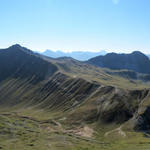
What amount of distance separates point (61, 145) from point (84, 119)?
48268mm

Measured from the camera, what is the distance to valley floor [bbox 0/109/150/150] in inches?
4261

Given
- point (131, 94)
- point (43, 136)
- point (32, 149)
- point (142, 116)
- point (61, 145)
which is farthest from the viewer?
point (131, 94)

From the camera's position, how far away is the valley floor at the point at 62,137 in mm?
108219

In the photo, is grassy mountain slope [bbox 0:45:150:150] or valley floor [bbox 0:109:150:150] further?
grassy mountain slope [bbox 0:45:150:150]

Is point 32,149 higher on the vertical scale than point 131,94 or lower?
lower

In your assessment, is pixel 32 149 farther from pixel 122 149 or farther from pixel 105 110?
pixel 105 110

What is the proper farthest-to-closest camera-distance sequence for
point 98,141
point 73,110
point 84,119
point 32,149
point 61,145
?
point 73,110, point 84,119, point 98,141, point 61,145, point 32,149

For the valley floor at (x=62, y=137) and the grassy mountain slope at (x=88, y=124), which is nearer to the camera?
the valley floor at (x=62, y=137)

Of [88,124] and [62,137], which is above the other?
[88,124]

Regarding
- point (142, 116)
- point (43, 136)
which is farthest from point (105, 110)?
point (43, 136)

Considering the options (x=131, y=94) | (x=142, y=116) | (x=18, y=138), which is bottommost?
(x=18, y=138)

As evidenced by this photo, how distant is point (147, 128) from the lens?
132875mm

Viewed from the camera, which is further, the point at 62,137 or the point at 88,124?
the point at 88,124

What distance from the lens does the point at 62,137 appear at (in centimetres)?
12725
